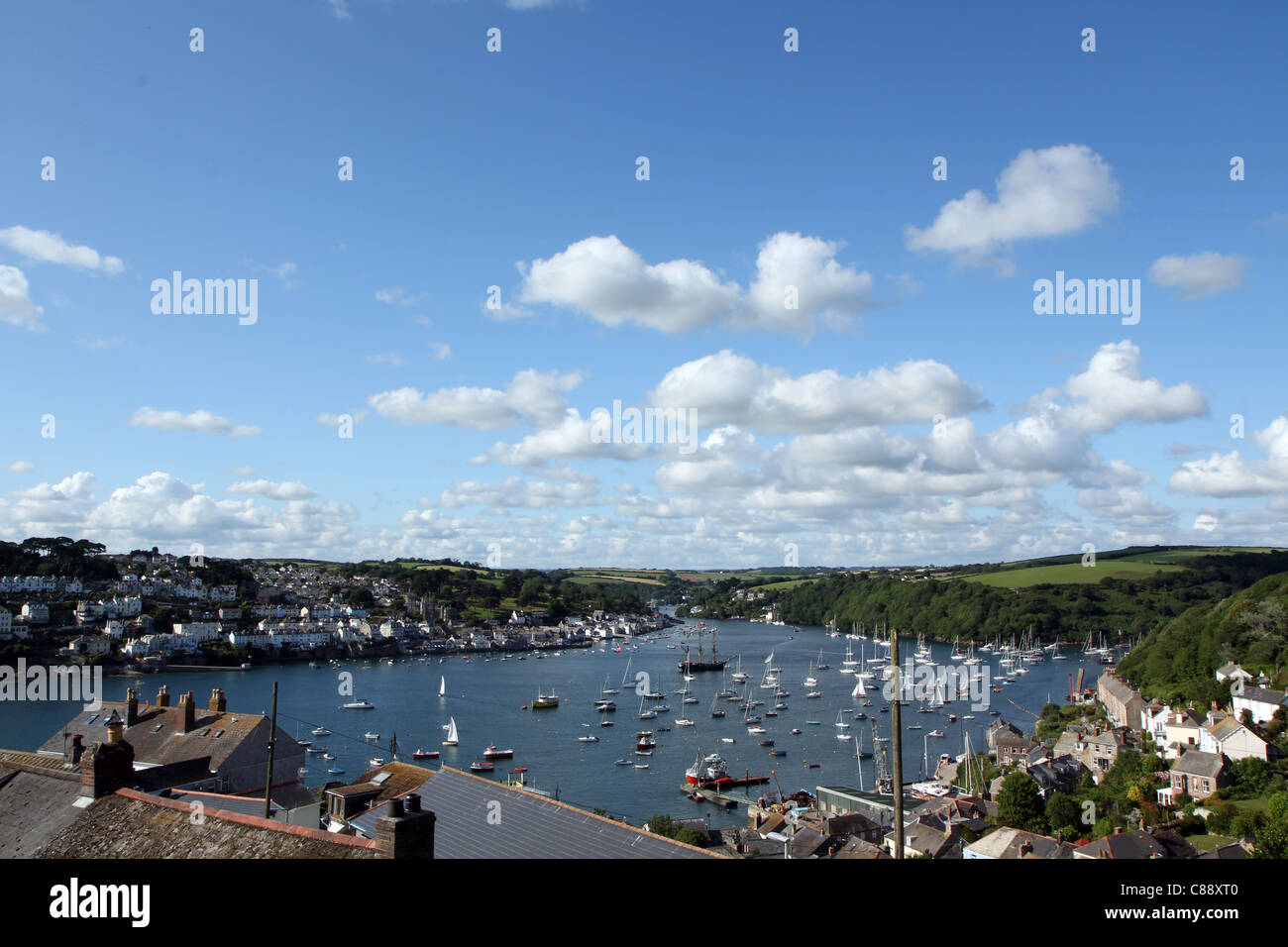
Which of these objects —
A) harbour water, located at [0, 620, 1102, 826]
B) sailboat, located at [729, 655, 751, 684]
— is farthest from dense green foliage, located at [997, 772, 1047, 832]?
sailboat, located at [729, 655, 751, 684]

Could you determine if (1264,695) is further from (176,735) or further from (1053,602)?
(1053,602)

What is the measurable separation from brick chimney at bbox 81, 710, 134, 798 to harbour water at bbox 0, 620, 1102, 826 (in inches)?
982

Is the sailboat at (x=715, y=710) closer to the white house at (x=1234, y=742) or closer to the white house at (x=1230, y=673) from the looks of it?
the white house at (x=1234, y=742)

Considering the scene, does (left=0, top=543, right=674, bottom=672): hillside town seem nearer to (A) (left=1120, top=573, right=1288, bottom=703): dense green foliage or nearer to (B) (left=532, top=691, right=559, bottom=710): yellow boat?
(B) (left=532, top=691, right=559, bottom=710): yellow boat

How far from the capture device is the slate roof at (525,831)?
8.03 meters

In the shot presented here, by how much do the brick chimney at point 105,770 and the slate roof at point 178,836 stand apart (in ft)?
1.53

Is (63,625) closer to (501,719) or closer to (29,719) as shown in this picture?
A: (29,719)

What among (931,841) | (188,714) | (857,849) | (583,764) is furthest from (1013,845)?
(583,764)

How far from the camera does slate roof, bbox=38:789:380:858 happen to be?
6.06 m

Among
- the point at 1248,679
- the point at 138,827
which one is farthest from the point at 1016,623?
the point at 138,827

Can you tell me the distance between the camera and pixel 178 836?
6824 mm

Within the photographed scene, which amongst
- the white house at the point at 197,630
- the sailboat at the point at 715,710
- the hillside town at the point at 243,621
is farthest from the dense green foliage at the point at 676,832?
the white house at the point at 197,630

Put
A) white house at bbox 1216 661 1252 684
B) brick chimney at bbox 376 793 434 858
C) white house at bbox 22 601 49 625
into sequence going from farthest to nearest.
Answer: white house at bbox 22 601 49 625 → white house at bbox 1216 661 1252 684 → brick chimney at bbox 376 793 434 858

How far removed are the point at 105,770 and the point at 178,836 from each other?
2.84m
